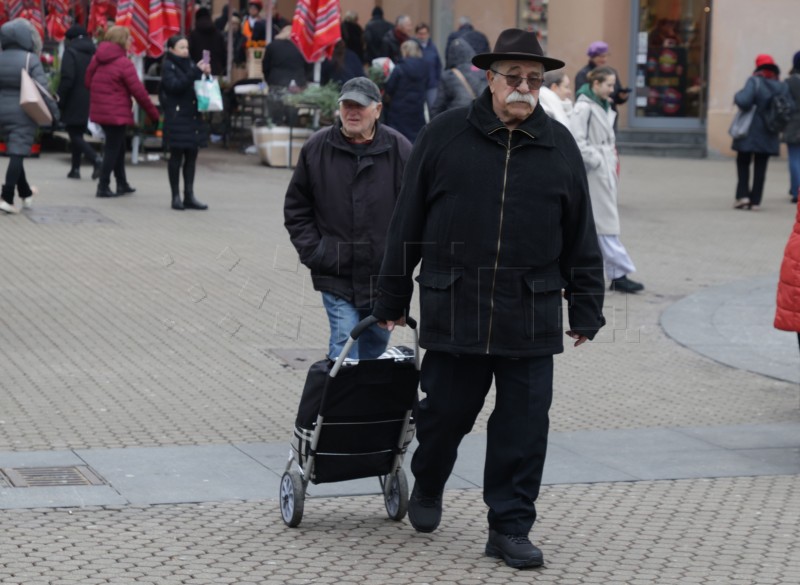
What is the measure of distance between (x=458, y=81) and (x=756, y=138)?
409 cm

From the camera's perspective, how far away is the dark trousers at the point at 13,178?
48.3 feet

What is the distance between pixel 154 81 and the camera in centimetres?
2117

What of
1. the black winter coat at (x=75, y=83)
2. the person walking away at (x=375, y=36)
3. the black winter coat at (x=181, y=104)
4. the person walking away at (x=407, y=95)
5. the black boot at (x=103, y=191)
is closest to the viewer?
the black winter coat at (x=181, y=104)

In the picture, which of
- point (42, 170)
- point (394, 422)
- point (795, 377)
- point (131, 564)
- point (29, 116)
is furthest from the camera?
point (42, 170)

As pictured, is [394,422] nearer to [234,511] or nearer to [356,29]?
[234,511]

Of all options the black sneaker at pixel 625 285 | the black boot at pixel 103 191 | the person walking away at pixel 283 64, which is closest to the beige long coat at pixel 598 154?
the black sneaker at pixel 625 285

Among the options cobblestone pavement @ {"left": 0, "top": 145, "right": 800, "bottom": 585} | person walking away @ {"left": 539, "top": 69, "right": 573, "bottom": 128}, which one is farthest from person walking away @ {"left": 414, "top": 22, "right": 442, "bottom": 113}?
person walking away @ {"left": 539, "top": 69, "right": 573, "bottom": 128}

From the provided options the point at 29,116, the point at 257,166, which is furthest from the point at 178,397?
the point at 257,166

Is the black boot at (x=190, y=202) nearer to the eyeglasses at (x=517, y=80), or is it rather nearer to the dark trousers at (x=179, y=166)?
the dark trousers at (x=179, y=166)

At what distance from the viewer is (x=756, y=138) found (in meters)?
18.0

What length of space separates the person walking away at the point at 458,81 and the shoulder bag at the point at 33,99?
167 inches

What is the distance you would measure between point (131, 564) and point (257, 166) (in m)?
16.1

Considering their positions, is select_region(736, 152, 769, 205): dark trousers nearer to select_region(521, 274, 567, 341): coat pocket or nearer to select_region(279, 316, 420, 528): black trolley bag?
select_region(279, 316, 420, 528): black trolley bag

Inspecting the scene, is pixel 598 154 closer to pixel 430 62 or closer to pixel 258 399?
pixel 258 399
